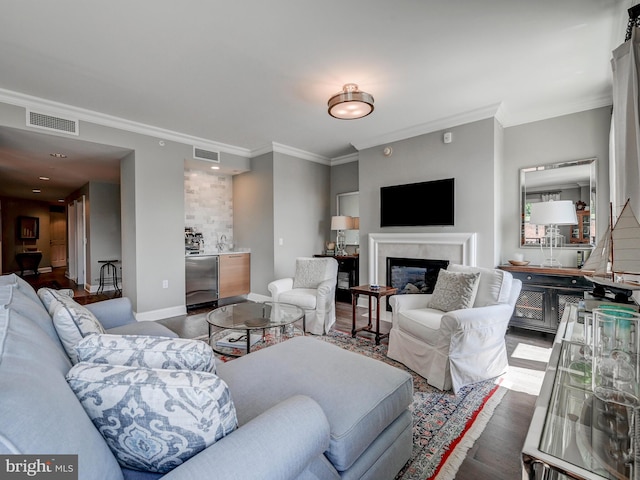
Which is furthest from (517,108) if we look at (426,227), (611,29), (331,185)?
(331,185)

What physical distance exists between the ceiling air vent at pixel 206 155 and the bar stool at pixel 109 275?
343 cm

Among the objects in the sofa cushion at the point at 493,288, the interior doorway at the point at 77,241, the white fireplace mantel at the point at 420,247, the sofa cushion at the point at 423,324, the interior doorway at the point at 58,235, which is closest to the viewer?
the sofa cushion at the point at 423,324

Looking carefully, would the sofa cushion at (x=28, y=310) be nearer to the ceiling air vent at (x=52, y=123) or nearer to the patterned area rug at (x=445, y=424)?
Answer: the patterned area rug at (x=445, y=424)

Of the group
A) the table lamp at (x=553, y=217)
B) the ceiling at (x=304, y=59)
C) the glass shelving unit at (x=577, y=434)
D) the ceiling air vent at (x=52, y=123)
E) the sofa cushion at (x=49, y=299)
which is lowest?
the glass shelving unit at (x=577, y=434)

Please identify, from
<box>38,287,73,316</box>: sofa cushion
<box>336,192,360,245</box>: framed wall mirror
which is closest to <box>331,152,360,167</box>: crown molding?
<box>336,192,360,245</box>: framed wall mirror

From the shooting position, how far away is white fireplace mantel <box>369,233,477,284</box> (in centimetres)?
368

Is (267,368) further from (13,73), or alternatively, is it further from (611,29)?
(13,73)

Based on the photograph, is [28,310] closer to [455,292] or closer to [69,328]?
[69,328]

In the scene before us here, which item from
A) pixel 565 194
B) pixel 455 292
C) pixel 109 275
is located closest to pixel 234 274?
pixel 109 275

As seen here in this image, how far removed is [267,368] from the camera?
1527 millimetres

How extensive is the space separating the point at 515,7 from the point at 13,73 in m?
4.13

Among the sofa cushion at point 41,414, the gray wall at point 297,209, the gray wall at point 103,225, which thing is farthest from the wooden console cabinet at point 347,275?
the gray wall at point 103,225

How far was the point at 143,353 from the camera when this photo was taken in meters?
1.01

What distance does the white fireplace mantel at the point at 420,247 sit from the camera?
3680 millimetres
